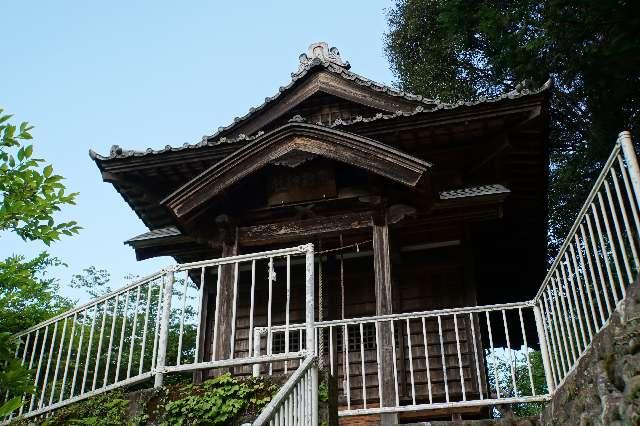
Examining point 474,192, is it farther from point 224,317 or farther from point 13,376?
point 13,376

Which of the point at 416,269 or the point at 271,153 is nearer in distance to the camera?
the point at 271,153

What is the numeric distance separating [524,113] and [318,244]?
3.50m

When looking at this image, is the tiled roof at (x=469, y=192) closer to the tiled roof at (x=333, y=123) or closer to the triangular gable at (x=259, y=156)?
the tiled roof at (x=333, y=123)

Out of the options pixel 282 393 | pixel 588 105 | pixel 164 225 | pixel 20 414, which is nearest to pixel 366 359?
pixel 164 225

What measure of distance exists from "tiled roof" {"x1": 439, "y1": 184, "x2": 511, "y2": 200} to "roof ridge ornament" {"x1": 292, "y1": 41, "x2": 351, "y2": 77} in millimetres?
3417

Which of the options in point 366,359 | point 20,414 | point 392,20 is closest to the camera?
point 20,414

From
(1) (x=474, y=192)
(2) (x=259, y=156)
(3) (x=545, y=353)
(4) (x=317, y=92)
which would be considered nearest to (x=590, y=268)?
(3) (x=545, y=353)

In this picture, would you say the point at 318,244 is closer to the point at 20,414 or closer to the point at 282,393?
the point at 20,414

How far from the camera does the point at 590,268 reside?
4496 mm

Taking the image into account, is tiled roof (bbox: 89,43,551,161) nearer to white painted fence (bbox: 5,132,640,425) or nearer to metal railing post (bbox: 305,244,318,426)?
white painted fence (bbox: 5,132,640,425)

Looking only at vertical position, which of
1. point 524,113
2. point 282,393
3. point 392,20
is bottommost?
point 282,393

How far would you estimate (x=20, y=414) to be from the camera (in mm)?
6020

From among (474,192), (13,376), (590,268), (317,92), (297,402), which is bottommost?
(297,402)

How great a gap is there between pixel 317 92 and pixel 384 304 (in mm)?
4945
